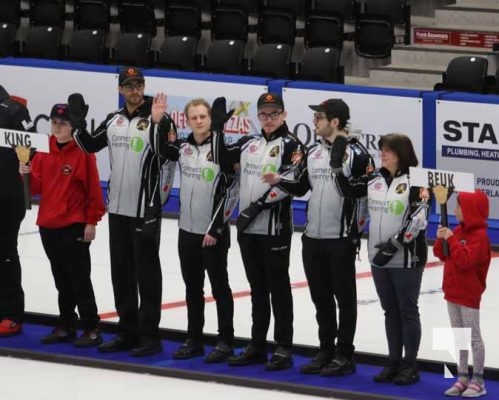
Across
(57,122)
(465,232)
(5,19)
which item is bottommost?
(465,232)

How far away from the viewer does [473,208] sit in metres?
9.75

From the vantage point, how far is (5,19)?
21.1 m

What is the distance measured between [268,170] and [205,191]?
1.68ft

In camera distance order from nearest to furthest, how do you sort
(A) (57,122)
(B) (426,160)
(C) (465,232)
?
(C) (465,232)
(A) (57,122)
(B) (426,160)

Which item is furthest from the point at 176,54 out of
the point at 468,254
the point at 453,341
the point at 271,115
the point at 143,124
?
the point at 468,254

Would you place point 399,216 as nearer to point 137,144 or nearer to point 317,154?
point 317,154

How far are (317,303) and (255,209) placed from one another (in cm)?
75

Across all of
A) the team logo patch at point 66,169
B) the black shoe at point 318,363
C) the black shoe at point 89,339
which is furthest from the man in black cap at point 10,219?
the black shoe at point 318,363

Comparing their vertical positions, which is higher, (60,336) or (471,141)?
(471,141)

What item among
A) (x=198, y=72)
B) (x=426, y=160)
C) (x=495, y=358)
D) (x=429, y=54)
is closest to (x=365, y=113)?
(x=426, y=160)

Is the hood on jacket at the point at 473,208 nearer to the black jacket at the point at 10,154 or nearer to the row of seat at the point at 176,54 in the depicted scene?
the black jacket at the point at 10,154

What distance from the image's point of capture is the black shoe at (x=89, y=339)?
37.0ft

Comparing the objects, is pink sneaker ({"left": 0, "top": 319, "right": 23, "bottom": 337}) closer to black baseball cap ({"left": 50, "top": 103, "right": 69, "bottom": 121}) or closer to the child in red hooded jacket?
black baseball cap ({"left": 50, "top": 103, "right": 69, "bottom": 121})

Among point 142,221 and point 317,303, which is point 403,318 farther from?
point 142,221
